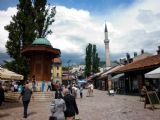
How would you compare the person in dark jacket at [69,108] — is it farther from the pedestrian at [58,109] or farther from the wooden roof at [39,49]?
the wooden roof at [39,49]

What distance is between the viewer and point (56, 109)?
7555 millimetres

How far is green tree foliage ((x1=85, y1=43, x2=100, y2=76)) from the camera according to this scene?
231 ft

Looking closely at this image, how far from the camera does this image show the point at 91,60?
7025cm

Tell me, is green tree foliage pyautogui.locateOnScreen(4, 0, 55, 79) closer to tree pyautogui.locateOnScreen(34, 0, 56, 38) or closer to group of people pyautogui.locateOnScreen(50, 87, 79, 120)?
tree pyautogui.locateOnScreen(34, 0, 56, 38)

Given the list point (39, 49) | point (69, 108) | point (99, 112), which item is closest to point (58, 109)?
point (69, 108)

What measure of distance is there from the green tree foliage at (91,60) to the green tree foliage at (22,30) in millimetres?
36974

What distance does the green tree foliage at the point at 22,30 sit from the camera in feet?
107

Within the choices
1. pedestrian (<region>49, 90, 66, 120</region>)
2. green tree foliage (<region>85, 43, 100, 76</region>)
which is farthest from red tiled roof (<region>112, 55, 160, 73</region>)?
green tree foliage (<region>85, 43, 100, 76</region>)

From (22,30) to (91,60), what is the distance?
3863cm

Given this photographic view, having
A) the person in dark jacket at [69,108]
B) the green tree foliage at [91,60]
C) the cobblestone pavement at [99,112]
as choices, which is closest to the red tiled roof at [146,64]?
the cobblestone pavement at [99,112]

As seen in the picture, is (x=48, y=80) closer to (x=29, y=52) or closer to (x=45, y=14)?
(x=29, y=52)

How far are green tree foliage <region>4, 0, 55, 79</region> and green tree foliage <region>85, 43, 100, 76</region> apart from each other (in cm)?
3697

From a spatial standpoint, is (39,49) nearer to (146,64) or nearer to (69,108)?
(146,64)

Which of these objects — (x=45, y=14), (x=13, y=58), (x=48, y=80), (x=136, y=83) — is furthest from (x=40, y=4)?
(x=136, y=83)
